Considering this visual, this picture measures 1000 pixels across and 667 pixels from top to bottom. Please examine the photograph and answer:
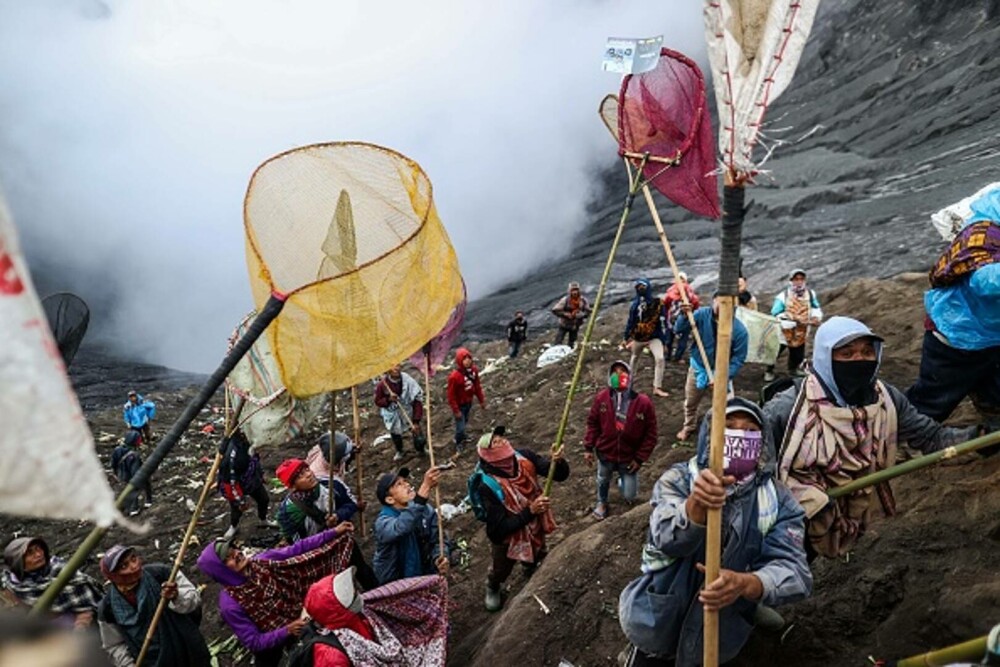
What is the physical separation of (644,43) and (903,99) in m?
24.9

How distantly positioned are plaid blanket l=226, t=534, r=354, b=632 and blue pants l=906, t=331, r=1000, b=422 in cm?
360

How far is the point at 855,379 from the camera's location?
110 inches

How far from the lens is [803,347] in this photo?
320 inches

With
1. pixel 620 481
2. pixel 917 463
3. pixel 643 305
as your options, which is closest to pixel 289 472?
pixel 620 481

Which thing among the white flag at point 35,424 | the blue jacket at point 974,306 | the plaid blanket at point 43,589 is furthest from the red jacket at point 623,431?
the white flag at point 35,424

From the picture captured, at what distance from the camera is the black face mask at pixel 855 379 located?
278 centimetres

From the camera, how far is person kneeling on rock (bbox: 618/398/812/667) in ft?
7.30

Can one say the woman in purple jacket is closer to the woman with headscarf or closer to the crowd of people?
the crowd of people

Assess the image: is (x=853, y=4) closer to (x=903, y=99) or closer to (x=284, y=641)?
(x=903, y=99)

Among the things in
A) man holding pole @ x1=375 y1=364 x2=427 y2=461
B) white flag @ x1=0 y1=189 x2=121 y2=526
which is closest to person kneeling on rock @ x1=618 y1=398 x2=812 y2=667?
white flag @ x1=0 y1=189 x2=121 y2=526

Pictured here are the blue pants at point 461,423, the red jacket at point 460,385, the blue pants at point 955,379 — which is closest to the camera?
the blue pants at point 955,379

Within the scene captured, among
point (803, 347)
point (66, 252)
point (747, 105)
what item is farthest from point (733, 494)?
point (66, 252)

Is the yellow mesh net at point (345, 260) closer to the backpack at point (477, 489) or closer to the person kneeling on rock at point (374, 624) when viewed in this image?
the person kneeling on rock at point (374, 624)

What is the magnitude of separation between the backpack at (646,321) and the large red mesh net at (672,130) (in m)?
3.61
